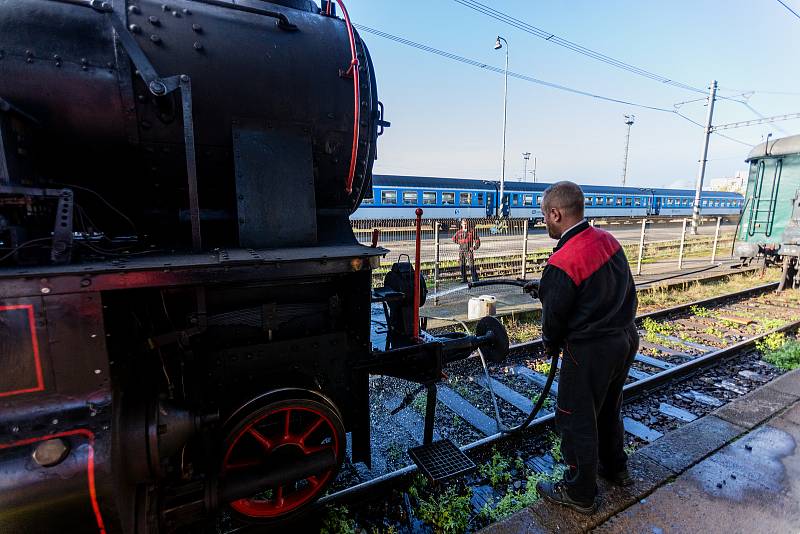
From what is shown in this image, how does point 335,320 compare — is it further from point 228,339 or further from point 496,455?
point 496,455

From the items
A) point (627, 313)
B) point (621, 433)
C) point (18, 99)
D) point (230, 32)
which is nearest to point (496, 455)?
point (621, 433)

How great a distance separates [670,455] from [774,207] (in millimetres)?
12416

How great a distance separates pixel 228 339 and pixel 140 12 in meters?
1.86

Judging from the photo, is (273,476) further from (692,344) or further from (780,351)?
(780,351)

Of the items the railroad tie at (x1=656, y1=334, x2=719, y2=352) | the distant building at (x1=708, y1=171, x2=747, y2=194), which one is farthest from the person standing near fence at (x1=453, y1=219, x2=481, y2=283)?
the distant building at (x1=708, y1=171, x2=747, y2=194)

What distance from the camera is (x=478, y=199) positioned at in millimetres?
27234

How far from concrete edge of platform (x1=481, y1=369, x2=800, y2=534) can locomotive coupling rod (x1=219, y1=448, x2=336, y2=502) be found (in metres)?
1.21

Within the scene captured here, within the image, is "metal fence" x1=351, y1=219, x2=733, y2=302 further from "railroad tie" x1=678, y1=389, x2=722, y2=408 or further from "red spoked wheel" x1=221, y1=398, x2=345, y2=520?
"red spoked wheel" x1=221, y1=398, x2=345, y2=520

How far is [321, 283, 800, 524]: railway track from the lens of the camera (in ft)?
11.8

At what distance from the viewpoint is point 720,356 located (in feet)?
19.2

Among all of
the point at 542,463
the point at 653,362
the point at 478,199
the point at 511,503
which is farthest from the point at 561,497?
the point at 478,199

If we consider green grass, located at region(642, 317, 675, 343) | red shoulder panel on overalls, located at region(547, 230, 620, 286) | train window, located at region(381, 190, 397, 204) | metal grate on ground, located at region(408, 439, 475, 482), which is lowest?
green grass, located at region(642, 317, 675, 343)

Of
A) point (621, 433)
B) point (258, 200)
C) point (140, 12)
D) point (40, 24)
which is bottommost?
point (621, 433)

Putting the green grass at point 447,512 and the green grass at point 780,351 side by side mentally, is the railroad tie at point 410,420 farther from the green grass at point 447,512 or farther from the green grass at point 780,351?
the green grass at point 780,351
